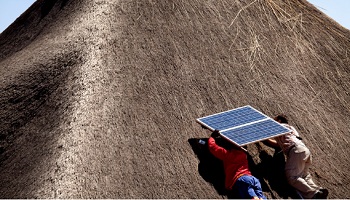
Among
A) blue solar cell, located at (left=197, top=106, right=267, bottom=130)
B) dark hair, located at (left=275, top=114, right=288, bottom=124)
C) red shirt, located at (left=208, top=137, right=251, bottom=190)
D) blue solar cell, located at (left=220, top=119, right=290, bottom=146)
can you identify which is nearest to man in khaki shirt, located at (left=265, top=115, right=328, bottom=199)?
dark hair, located at (left=275, top=114, right=288, bottom=124)

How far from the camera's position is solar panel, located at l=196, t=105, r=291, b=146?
883 centimetres

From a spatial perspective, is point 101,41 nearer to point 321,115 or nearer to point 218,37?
point 218,37

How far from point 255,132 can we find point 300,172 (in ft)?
3.83

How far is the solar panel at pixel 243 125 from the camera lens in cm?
883

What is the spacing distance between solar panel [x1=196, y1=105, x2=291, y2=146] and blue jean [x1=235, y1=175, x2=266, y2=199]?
0.59 metres

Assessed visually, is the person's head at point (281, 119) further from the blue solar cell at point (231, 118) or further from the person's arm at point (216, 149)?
the person's arm at point (216, 149)

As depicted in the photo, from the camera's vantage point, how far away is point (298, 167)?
921cm

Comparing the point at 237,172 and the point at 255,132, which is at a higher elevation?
the point at 255,132

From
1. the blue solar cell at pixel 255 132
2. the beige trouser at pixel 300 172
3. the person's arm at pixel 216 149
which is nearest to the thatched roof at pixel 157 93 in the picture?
the beige trouser at pixel 300 172

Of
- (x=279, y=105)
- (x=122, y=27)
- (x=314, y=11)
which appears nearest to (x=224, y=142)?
(x=279, y=105)

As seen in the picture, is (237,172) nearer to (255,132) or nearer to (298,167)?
(255,132)

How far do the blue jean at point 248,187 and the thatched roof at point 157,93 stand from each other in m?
0.38

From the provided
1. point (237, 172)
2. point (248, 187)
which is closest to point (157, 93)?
point (237, 172)

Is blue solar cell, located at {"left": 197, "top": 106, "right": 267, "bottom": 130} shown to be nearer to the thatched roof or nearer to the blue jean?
the thatched roof
